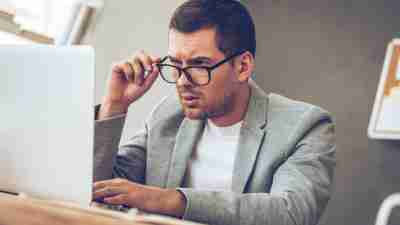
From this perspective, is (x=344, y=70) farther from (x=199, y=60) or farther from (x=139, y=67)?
(x=139, y=67)

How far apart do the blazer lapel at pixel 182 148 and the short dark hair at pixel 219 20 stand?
0.19 metres

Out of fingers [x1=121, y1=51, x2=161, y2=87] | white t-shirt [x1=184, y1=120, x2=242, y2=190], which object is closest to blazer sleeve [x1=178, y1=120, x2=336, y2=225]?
white t-shirt [x1=184, y1=120, x2=242, y2=190]

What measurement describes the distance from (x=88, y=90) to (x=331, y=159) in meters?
0.56

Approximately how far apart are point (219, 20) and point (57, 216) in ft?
2.20

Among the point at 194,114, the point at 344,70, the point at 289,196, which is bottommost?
the point at 289,196

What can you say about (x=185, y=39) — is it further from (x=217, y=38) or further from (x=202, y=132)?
(x=202, y=132)

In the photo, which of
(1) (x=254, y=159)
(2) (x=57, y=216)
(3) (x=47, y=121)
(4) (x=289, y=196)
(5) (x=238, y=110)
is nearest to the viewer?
(2) (x=57, y=216)

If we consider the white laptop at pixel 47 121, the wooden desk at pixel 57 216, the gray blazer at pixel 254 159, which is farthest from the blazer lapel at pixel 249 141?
the wooden desk at pixel 57 216

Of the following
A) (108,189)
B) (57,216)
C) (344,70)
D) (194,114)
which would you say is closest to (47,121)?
(108,189)

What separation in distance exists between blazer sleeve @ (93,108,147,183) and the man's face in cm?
15

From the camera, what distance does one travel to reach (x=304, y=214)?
83 cm

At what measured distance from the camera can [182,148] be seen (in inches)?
40.7

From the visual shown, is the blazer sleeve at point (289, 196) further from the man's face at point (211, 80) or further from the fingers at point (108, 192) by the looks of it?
the man's face at point (211, 80)

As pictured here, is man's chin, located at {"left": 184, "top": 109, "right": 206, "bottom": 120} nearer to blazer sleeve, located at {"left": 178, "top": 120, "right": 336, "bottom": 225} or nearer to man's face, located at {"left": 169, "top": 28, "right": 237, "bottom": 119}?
man's face, located at {"left": 169, "top": 28, "right": 237, "bottom": 119}
